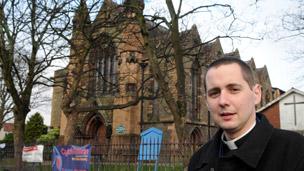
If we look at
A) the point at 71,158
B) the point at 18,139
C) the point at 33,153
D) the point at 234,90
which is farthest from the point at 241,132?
the point at 18,139

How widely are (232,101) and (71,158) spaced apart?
1241 cm

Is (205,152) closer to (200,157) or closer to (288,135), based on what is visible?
(200,157)

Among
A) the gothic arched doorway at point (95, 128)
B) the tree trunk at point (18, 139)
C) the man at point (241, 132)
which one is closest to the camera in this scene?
the man at point (241, 132)

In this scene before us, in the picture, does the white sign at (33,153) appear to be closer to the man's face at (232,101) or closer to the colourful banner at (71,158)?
the colourful banner at (71,158)

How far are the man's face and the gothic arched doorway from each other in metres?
29.7

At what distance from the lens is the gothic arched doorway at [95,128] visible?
3164 cm

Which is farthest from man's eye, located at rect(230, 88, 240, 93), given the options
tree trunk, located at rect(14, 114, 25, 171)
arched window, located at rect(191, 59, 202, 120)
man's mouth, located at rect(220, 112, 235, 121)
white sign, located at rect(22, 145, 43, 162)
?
arched window, located at rect(191, 59, 202, 120)

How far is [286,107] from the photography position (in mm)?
29938

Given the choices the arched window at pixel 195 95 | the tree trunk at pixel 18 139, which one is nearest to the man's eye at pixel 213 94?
the tree trunk at pixel 18 139

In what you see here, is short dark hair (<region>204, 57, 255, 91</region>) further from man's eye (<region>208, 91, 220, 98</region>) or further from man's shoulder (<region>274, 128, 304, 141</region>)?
man's shoulder (<region>274, 128, 304, 141</region>)

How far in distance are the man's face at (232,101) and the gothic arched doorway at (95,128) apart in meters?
29.7

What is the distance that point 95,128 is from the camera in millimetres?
32031

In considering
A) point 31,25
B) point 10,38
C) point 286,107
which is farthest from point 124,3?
point 286,107

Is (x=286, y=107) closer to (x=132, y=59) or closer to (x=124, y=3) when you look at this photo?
(x=132, y=59)
